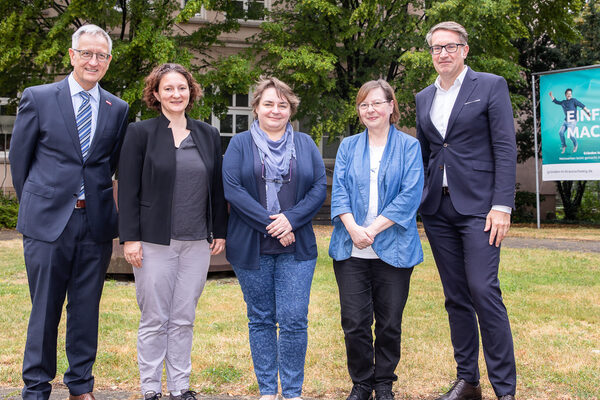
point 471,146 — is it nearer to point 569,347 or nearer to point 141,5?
point 569,347

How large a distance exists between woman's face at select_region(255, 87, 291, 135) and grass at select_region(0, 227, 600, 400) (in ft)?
6.24

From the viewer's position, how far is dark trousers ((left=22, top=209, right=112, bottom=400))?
354 cm

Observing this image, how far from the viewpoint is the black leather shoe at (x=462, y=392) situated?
3.93 meters

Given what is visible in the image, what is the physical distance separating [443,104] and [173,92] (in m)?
1.80

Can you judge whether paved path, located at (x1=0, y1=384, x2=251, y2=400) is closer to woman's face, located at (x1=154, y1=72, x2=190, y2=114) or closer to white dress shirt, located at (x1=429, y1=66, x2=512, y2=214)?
woman's face, located at (x1=154, y1=72, x2=190, y2=114)

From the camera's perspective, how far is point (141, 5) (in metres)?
16.1

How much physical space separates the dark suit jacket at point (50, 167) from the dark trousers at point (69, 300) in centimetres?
8

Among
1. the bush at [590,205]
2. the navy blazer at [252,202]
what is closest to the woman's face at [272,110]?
the navy blazer at [252,202]

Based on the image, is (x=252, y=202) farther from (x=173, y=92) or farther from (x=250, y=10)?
(x=250, y=10)

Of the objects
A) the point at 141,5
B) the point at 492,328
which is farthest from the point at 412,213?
the point at 141,5

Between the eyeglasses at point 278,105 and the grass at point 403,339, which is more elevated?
the eyeglasses at point 278,105

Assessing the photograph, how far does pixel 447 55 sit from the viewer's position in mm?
3857

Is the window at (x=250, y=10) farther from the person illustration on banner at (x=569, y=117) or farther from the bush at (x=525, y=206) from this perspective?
the bush at (x=525, y=206)

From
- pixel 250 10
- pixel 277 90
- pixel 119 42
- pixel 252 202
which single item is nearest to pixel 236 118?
pixel 250 10
